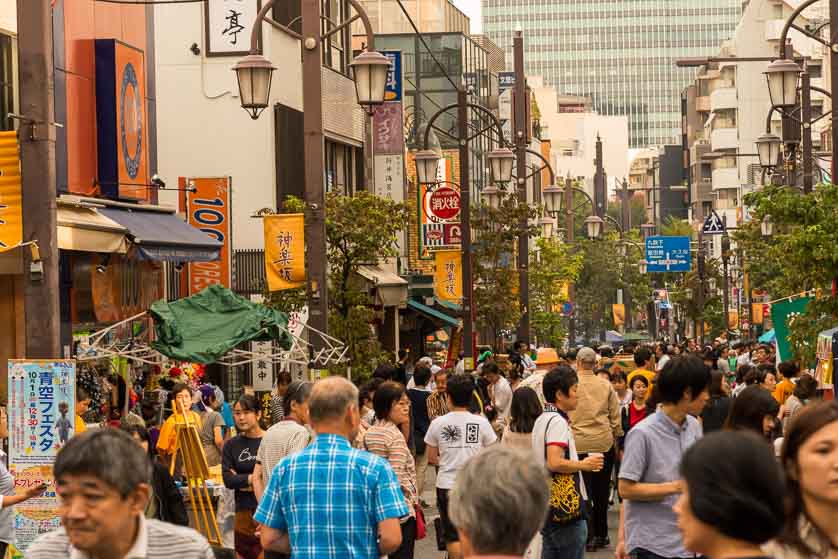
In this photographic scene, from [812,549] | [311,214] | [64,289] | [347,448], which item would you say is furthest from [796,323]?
[812,549]

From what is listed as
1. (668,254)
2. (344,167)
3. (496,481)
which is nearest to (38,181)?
(496,481)

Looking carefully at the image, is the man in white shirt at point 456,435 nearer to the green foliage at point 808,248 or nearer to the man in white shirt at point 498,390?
the man in white shirt at point 498,390

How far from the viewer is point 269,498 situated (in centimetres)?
735

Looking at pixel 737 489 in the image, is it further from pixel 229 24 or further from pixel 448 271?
pixel 448 271

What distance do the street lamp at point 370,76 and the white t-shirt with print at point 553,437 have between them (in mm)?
7800

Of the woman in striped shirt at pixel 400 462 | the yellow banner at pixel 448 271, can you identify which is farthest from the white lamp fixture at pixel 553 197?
the woman in striped shirt at pixel 400 462

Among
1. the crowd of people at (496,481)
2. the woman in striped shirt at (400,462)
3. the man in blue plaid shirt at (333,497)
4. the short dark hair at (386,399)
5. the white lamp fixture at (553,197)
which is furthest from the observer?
the white lamp fixture at (553,197)

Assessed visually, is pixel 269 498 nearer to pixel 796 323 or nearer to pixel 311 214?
pixel 311 214

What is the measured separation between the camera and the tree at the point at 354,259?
25.4 m

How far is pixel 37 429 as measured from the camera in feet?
37.6

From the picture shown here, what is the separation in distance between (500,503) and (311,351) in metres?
12.7

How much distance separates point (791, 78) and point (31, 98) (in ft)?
47.9

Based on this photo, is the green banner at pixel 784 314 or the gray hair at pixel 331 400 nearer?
the gray hair at pixel 331 400

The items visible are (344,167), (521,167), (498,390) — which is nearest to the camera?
(498,390)
